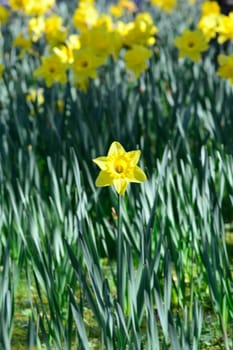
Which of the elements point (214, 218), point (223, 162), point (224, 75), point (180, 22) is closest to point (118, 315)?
point (214, 218)

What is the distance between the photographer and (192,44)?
4094 mm

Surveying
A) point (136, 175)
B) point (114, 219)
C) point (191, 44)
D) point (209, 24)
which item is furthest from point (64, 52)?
point (136, 175)

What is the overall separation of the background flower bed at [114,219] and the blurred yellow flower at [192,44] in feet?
0.47

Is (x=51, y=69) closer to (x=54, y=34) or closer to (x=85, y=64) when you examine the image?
(x=85, y=64)

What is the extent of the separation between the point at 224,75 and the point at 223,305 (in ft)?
4.48

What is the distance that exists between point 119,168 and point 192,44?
2119mm

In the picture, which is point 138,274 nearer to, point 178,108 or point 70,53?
point 178,108

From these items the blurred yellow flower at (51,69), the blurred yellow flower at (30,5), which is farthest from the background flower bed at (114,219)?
the blurred yellow flower at (30,5)

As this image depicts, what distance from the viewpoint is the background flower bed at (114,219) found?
2092 millimetres

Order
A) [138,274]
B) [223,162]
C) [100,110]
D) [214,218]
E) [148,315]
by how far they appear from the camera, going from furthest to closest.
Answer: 1. [100,110]
2. [223,162]
3. [214,218]
4. [138,274]
5. [148,315]

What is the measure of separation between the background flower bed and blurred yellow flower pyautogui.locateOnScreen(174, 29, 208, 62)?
14cm

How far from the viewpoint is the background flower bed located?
209cm

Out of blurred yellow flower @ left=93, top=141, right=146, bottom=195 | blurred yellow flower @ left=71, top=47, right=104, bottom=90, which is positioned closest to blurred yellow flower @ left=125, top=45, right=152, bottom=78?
blurred yellow flower @ left=71, top=47, right=104, bottom=90

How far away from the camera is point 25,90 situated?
14.6 feet
